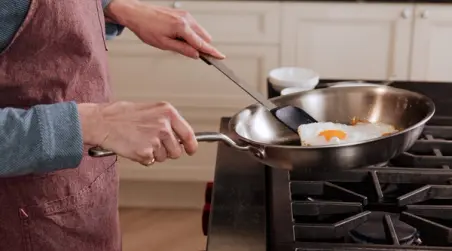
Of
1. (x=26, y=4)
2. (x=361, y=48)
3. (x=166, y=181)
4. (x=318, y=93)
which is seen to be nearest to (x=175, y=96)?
(x=166, y=181)

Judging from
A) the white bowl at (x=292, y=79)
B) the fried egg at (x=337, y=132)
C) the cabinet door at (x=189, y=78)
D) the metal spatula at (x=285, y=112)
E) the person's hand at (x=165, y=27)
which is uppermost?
the person's hand at (x=165, y=27)

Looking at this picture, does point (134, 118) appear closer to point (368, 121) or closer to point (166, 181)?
point (368, 121)

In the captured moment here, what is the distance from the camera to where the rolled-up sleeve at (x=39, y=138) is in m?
0.82

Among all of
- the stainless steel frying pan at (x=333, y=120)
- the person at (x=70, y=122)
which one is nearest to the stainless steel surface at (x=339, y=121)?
the stainless steel frying pan at (x=333, y=120)

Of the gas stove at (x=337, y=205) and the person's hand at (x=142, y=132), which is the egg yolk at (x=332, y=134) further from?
the person's hand at (x=142, y=132)

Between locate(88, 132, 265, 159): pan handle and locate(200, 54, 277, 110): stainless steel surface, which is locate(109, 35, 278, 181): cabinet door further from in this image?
locate(88, 132, 265, 159): pan handle

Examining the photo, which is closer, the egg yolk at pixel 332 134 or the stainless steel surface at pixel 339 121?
the stainless steel surface at pixel 339 121

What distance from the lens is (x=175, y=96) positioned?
2.31 meters

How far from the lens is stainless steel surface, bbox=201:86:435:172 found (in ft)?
2.82

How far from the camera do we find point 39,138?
0.82 meters

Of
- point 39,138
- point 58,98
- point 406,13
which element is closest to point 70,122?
point 39,138

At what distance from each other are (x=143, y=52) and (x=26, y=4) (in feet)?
4.54

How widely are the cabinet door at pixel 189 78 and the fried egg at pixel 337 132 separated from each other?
1.23 meters

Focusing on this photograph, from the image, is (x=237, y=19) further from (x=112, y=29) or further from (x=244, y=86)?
(x=244, y=86)
